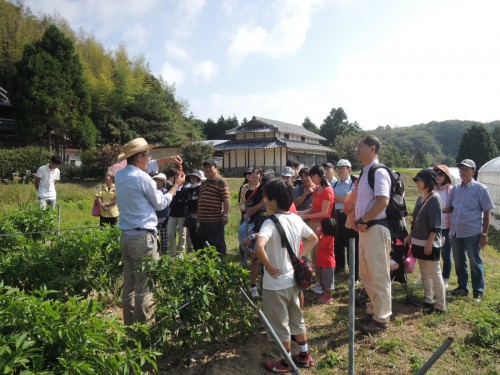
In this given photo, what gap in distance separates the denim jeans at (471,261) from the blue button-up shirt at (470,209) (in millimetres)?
91

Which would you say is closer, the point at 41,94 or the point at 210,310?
the point at 210,310

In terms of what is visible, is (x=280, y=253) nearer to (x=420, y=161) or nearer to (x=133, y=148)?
(x=133, y=148)

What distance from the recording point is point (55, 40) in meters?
22.7

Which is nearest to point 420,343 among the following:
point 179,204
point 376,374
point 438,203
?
point 376,374

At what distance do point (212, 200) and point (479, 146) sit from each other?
47.3 meters

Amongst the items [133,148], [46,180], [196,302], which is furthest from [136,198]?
[46,180]

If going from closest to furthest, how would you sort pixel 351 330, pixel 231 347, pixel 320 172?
pixel 351 330
pixel 231 347
pixel 320 172

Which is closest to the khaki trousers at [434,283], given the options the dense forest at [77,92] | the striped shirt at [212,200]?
the striped shirt at [212,200]

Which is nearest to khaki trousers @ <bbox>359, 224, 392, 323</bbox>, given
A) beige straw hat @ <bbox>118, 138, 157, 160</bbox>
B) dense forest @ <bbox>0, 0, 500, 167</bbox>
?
beige straw hat @ <bbox>118, 138, 157, 160</bbox>

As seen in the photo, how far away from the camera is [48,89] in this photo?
2192cm

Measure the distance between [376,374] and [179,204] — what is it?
466 cm

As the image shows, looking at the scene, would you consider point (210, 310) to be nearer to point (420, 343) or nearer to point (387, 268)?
point (387, 268)

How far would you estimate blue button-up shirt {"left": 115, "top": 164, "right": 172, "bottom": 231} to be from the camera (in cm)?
345

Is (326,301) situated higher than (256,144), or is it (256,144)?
(256,144)
